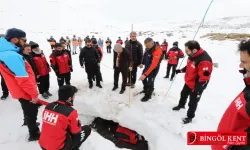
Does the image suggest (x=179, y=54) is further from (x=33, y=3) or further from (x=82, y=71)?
(x=33, y=3)

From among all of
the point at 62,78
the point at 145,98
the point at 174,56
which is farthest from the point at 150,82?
the point at 174,56

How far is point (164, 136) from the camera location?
400cm

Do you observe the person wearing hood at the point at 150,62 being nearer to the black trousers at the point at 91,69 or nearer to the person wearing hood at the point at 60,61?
the black trousers at the point at 91,69

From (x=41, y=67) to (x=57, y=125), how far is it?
3.21 metres

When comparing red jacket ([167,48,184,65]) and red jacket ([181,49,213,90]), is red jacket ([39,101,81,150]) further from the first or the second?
red jacket ([167,48,184,65])

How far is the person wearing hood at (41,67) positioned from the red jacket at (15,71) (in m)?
1.90

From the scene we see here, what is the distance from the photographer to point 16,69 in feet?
9.19

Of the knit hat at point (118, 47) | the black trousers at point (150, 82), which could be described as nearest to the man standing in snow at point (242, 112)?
the black trousers at point (150, 82)

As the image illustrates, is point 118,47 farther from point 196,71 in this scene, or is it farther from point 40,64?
point 40,64

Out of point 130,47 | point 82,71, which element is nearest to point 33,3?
point 82,71

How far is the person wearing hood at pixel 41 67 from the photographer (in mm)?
4883

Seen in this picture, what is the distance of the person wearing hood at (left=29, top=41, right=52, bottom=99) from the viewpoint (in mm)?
4883

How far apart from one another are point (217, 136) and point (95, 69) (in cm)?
480

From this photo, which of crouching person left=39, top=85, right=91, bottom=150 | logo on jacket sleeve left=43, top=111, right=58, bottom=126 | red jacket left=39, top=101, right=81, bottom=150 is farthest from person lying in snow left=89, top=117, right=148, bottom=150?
logo on jacket sleeve left=43, top=111, right=58, bottom=126
